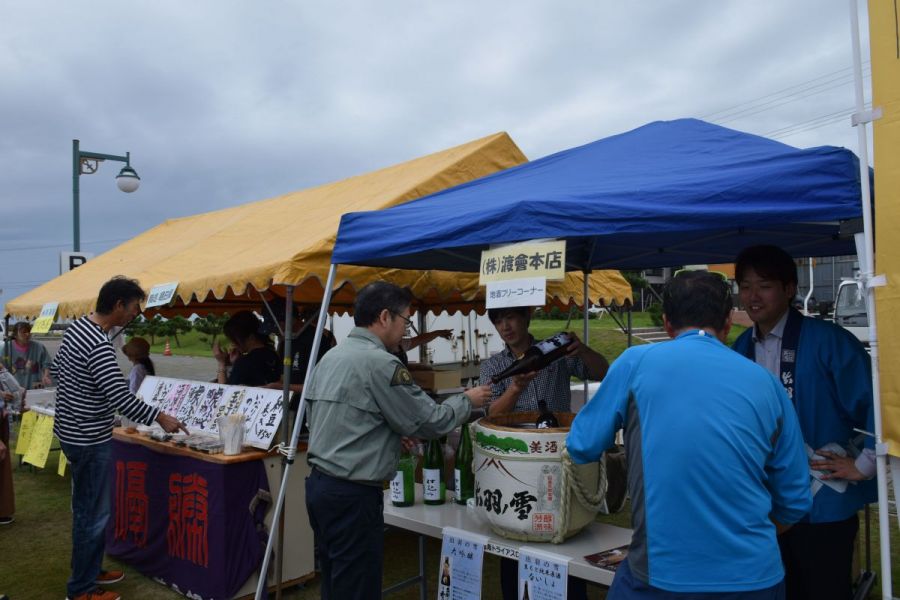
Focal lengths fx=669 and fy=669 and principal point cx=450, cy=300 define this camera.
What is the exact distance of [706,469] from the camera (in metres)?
1.49

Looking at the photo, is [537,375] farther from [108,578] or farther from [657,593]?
[108,578]

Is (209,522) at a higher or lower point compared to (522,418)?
lower

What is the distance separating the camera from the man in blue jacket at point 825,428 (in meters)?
2.03

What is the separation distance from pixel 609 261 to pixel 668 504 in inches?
117

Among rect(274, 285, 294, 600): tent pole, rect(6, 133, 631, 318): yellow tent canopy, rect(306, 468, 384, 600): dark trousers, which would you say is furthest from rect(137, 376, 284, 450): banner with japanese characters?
rect(306, 468, 384, 600): dark trousers

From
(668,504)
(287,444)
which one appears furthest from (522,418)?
(287,444)

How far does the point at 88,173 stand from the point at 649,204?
970 centimetres

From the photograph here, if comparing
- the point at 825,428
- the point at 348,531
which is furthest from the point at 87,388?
the point at 825,428

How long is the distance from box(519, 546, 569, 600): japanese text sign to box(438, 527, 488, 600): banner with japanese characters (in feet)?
0.56

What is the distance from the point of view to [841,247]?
326 cm

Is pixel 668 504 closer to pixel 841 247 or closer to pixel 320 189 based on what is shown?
pixel 841 247

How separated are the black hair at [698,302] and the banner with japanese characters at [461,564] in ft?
3.81

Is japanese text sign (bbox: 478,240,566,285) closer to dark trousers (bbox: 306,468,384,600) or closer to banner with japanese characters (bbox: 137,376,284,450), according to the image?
dark trousers (bbox: 306,468,384,600)

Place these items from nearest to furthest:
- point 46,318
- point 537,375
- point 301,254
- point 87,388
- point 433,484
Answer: point 433,484, point 537,375, point 87,388, point 301,254, point 46,318
